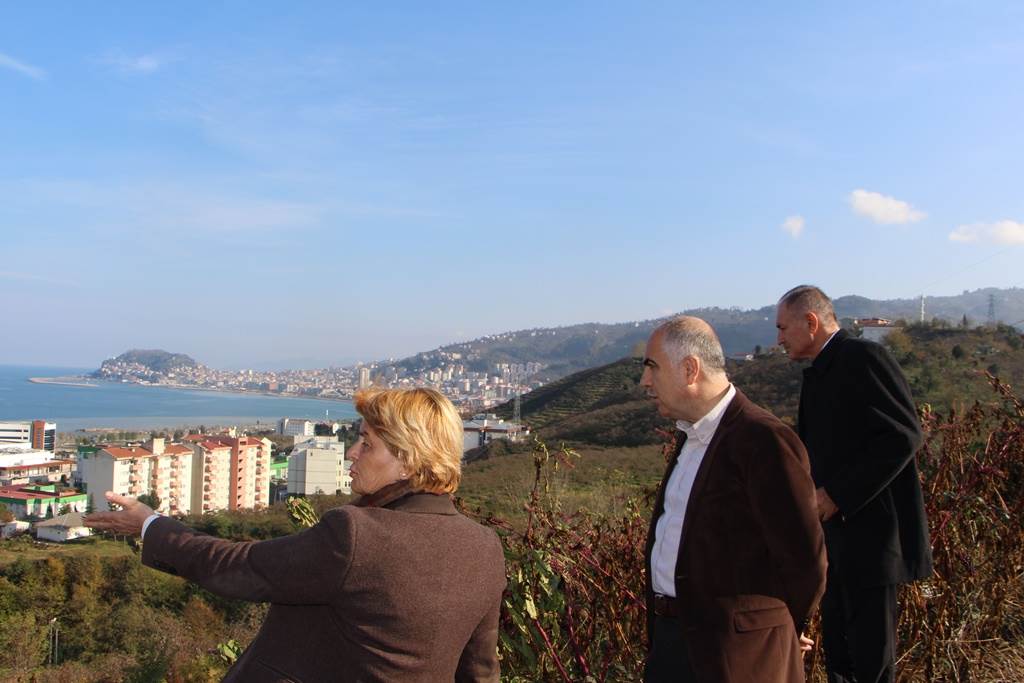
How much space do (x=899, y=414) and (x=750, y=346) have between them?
256ft

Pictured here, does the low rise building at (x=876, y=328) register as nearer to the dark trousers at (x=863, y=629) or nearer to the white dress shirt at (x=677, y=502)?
the dark trousers at (x=863, y=629)

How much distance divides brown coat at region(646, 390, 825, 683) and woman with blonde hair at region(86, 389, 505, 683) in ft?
1.39

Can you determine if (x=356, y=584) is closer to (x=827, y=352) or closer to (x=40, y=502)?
(x=827, y=352)

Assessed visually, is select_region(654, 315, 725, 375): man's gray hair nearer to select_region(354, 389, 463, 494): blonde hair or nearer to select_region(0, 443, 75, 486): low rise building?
select_region(354, 389, 463, 494): blonde hair

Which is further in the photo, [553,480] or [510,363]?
[510,363]

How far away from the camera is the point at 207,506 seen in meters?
46.5

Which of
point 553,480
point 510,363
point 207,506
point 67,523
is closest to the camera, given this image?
point 553,480

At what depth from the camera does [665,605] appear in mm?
1819

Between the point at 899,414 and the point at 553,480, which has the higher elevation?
the point at 899,414

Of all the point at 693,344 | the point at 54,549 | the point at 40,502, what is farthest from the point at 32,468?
the point at 693,344

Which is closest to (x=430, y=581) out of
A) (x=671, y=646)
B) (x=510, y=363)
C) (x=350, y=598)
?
(x=350, y=598)

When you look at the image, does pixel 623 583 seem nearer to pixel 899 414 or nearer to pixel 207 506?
pixel 899 414

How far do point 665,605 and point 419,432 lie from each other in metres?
0.68

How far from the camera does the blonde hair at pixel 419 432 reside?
66.1 inches
